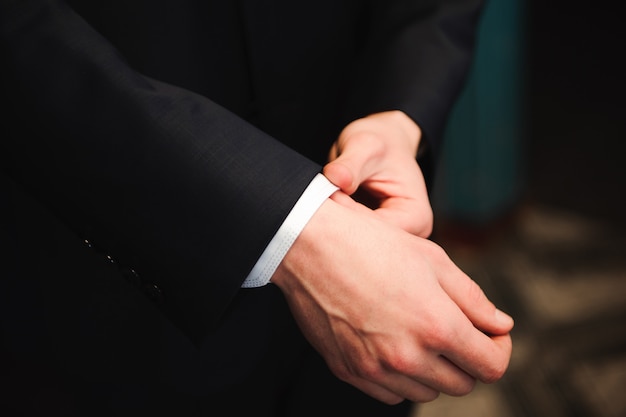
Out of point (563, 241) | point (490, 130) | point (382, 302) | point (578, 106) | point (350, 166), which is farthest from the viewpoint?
point (578, 106)

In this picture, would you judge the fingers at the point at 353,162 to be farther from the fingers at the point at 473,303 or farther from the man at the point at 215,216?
the fingers at the point at 473,303

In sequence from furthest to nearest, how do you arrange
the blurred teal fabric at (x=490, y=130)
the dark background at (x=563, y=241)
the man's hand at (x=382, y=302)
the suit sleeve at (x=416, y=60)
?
the blurred teal fabric at (x=490, y=130), the dark background at (x=563, y=241), the suit sleeve at (x=416, y=60), the man's hand at (x=382, y=302)

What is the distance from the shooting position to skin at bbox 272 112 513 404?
1.73ft

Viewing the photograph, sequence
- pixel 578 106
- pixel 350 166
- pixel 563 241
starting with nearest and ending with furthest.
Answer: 1. pixel 350 166
2. pixel 563 241
3. pixel 578 106

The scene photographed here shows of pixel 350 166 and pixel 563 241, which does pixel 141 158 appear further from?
pixel 563 241

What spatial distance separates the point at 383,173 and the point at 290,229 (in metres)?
0.21

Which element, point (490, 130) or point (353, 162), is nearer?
point (353, 162)

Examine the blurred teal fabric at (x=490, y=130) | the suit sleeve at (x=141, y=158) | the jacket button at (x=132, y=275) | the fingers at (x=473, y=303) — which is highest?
the suit sleeve at (x=141, y=158)

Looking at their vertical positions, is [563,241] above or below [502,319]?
below

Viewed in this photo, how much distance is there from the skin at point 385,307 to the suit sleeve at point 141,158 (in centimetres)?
5

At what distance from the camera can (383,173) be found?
27.7 inches

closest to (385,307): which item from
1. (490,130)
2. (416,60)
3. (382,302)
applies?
(382,302)

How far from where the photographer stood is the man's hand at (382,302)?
528 mm

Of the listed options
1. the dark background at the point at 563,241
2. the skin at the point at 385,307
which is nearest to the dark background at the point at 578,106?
the dark background at the point at 563,241
